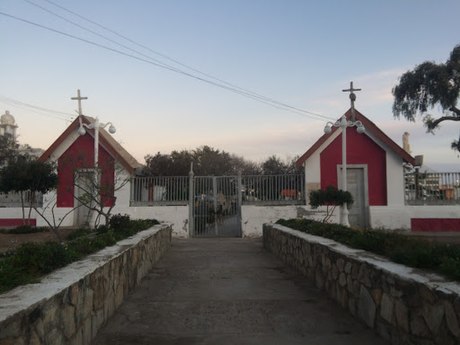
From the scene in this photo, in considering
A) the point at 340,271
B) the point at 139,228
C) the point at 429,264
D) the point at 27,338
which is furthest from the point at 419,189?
the point at 27,338

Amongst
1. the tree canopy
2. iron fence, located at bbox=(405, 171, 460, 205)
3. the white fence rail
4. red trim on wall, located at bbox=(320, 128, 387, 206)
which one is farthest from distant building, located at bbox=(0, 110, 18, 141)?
iron fence, located at bbox=(405, 171, 460, 205)

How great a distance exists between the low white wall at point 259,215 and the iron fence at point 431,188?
4.99m

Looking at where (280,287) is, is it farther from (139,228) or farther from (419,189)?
(419,189)

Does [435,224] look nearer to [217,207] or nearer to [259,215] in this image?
[259,215]

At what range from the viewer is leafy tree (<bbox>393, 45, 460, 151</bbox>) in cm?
2906

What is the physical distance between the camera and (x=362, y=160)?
22.3 meters

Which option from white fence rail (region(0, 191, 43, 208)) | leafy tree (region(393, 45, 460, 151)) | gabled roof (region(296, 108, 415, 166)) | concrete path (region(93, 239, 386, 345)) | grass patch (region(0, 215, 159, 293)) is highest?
leafy tree (region(393, 45, 460, 151))

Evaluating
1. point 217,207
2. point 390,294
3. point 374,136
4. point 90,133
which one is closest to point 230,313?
point 390,294

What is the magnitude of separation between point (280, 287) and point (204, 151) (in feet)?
129

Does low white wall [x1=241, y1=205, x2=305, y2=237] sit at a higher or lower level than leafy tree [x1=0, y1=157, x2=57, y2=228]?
lower

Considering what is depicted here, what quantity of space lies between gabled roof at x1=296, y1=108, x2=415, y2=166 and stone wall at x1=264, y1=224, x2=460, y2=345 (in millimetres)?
14068

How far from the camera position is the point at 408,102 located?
3064 centimetres

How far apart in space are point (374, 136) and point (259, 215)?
20.4ft

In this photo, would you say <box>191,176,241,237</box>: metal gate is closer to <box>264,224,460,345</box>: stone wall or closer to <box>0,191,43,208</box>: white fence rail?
<box>0,191,43,208</box>: white fence rail
